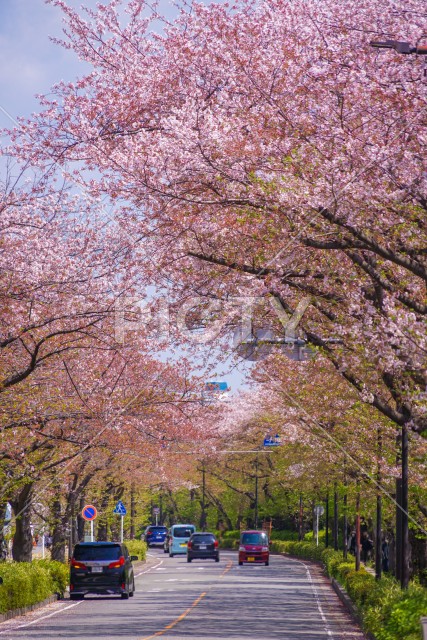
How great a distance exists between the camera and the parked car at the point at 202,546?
61.1m

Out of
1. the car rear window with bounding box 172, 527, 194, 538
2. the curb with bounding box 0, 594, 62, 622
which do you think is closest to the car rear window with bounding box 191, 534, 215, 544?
the car rear window with bounding box 172, 527, 194, 538

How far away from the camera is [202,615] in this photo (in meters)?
24.2

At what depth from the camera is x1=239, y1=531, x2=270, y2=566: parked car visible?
56969 mm

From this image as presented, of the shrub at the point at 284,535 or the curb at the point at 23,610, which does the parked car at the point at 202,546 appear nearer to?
the shrub at the point at 284,535

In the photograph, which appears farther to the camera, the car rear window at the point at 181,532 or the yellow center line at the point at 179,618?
the car rear window at the point at 181,532

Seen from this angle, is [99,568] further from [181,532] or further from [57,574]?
[181,532]

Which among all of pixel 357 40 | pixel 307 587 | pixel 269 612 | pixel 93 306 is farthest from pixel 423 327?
pixel 307 587

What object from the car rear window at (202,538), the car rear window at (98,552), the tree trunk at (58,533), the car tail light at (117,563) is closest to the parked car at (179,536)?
the car rear window at (202,538)

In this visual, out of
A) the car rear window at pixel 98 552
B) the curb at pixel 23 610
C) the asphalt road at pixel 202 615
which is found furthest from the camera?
the car rear window at pixel 98 552

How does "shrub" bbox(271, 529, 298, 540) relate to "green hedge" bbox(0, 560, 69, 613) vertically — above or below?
below

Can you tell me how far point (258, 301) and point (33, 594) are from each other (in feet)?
45.0

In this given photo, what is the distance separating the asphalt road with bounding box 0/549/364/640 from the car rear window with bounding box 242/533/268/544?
56.3 feet

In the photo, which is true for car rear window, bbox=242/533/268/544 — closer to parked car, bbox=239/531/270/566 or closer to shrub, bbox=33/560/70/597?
parked car, bbox=239/531/270/566

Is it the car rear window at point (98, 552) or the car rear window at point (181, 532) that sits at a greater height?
the car rear window at point (98, 552)
